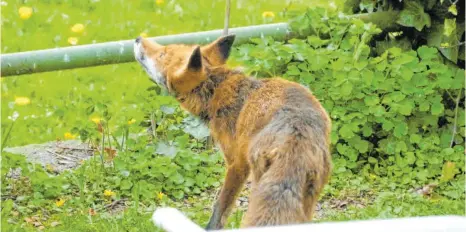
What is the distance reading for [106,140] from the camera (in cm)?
646

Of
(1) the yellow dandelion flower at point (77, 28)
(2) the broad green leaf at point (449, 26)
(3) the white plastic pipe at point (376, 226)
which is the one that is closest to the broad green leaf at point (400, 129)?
(2) the broad green leaf at point (449, 26)

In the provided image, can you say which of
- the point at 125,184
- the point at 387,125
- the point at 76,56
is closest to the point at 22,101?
the point at 76,56

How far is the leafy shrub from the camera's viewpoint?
6.34 m

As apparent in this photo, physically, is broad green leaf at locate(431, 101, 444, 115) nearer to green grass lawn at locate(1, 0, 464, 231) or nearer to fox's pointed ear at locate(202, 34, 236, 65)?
green grass lawn at locate(1, 0, 464, 231)

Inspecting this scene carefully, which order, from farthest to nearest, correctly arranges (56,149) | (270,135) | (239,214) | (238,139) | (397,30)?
(397,30) < (56,149) < (239,214) < (238,139) < (270,135)

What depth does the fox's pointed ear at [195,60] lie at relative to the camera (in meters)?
4.82

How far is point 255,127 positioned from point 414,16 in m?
2.65

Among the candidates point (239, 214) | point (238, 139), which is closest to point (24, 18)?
point (239, 214)

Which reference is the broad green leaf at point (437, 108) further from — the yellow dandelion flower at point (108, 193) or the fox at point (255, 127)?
the yellow dandelion flower at point (108, 193)

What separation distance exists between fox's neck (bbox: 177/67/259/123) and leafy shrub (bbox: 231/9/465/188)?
123 centimetres

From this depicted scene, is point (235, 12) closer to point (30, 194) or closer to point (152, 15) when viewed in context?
point (152, 15)

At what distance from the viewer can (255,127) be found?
4594mm

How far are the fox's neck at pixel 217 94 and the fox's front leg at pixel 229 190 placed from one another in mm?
314

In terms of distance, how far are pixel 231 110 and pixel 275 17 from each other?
473cm
